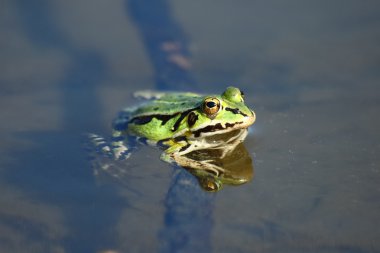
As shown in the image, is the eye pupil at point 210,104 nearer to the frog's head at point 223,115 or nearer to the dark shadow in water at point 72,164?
the frog's head at point 223,115

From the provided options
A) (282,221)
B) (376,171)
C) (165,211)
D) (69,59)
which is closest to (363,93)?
(376,171)

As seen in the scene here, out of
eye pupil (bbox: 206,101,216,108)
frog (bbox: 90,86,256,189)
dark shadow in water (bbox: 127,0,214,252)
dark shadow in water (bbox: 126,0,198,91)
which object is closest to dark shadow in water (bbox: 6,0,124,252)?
frog (bbox: 90,86,256,189)

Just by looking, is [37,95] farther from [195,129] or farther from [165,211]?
[165,211]

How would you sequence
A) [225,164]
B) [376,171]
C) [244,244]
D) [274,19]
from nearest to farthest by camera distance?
[244,244]
[376,171]
[225,164]
[274,19]

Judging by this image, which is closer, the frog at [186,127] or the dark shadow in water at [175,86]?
the dark shadow in water at [175,86]

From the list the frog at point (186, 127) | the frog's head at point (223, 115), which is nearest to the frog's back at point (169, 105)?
the frog at point (186, 127)

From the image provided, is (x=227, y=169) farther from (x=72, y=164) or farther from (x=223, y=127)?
(x=72, y=164)

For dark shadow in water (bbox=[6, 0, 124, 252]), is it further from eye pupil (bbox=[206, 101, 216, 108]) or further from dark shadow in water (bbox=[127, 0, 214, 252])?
eye pupil (bbox=[206, 101, 216, 108])
